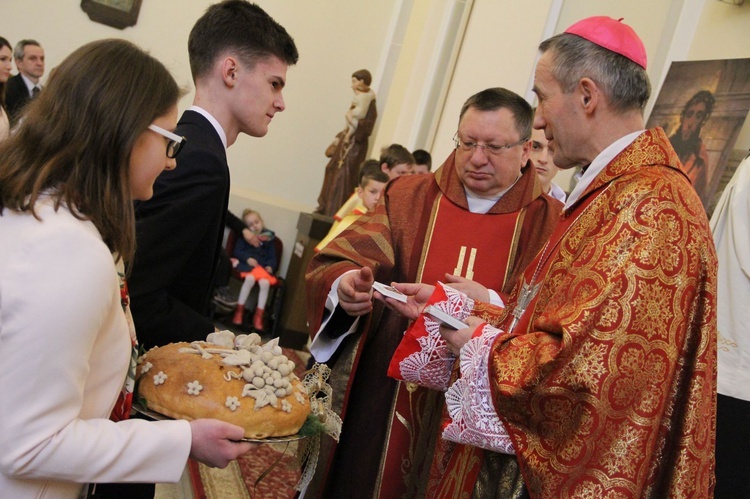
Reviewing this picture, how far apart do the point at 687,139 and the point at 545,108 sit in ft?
10.3

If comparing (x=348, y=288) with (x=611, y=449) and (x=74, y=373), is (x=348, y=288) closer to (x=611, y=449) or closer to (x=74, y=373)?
(x=611, y=449)

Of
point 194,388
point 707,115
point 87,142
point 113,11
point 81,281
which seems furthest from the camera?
point 113,11

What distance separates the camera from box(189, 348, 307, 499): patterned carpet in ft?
15.0

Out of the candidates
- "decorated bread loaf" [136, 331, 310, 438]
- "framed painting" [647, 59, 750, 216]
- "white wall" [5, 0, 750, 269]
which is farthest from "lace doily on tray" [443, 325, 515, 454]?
"white wall" [5, 0, 750, 269]

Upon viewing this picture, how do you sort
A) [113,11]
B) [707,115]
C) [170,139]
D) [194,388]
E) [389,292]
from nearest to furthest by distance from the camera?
[170,139], [194,388], [389,292], [707,115], [113,11]

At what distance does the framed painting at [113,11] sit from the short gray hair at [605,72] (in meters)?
10.6

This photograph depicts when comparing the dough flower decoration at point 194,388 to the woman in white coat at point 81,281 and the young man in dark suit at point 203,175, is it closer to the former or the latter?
the woman in white coat at point 81,281

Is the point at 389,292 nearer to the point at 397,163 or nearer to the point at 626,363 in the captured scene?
the point at 626,363

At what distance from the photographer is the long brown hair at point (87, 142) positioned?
1556mm

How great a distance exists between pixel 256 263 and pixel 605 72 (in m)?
8.16

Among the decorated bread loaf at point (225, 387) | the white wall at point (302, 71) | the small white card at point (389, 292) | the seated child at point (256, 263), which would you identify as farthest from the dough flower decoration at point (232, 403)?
the white wall at point (302, 71)

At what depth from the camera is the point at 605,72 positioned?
7.61ft

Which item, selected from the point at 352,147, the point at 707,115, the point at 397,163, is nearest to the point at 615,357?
the point at 707,115

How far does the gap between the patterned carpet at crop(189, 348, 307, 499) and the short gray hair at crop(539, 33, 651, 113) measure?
2.72m
